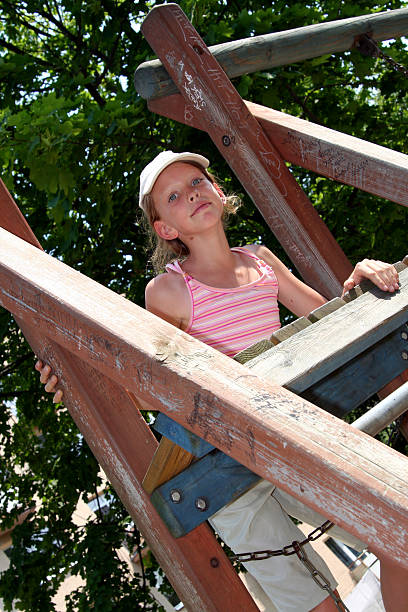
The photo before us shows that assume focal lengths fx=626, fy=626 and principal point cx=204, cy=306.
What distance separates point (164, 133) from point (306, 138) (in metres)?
1.90

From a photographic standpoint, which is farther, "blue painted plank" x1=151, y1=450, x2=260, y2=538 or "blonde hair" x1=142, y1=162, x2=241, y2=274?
"blonde hair" x1=142, y1=162, x2=241, y2=274

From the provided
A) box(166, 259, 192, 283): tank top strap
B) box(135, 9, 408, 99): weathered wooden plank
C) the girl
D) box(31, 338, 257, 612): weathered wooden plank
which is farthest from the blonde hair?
box(31, 338, 257, 612): weathered wooden plank

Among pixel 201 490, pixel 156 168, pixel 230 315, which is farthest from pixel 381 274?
pixel 156 168

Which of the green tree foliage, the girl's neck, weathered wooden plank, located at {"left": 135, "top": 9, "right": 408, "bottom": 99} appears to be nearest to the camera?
the girl's neck

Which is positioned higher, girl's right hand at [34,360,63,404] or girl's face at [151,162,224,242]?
girl's face at [151,162,224,242]

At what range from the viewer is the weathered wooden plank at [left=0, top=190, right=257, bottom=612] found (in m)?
1.63

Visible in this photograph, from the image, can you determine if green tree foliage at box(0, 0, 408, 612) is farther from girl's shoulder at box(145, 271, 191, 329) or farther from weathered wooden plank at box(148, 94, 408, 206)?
girl's shoulder at box(145, 271, 191, 329)

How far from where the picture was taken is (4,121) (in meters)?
2.79

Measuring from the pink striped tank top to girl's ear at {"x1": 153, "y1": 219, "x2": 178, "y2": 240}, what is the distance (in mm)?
129

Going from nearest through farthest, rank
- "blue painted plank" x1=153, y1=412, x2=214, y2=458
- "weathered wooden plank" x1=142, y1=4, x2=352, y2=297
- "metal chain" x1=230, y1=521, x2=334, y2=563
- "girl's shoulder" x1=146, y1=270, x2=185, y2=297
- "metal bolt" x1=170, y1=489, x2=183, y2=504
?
"blue painted plank" x1=153, y1=412, x2=214, y2=458 → "metal bolt" x1=170, y1=489, x2=183, y2=504 → "metal chain" x1=230, y1=521, x2=334, y2=563 → "girl's shoulder" x1=146, y1=270, x2=185, y2=297 → "weathered wooden plank" x1=142, y1=4, x2=352, y2=297

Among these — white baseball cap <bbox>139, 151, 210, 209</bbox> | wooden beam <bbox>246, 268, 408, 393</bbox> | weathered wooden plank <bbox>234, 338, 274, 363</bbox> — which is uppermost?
white baseball cap <bbox>139, 151, 210, 209</bbox>

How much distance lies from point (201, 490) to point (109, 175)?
2639 mm

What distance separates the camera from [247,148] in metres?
2.54

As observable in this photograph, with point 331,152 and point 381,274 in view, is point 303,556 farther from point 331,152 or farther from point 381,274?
point 331,152
